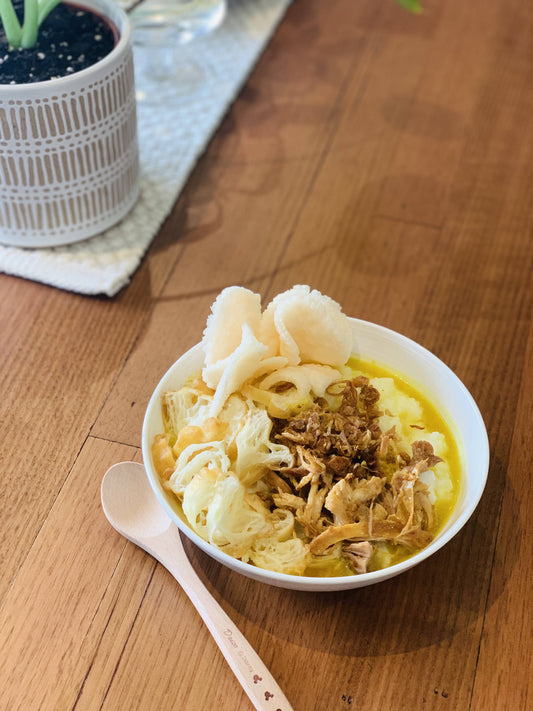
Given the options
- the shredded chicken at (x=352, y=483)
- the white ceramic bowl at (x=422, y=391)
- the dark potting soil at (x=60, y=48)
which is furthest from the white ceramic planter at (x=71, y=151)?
the shredded chicken at (x=352, y=483)

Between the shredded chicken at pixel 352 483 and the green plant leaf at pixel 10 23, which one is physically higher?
the green plant leaf at pixel 10 23

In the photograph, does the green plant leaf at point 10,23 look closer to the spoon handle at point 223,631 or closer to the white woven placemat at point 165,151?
the white woven placemat at point 165,151

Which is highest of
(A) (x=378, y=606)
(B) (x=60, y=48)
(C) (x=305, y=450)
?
(B) (x=60, y=48)

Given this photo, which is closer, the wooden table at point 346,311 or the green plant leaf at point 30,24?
the wooden table at point 346,311

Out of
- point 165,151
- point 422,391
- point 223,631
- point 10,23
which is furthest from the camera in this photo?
point 165,151

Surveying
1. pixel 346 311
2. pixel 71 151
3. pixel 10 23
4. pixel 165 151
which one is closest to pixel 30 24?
pixel 10 23

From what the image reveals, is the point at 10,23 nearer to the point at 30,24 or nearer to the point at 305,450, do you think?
the point at 30,24

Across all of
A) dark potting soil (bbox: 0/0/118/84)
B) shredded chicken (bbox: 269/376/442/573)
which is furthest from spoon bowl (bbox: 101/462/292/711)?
dark potting soil (bbox: 0/0/118/84)

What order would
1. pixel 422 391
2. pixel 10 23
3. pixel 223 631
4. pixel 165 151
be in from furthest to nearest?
pixel 165 151 → pixel 10 23 → pixel 422 391 → pixel 223 631
